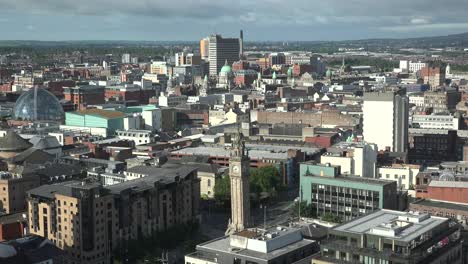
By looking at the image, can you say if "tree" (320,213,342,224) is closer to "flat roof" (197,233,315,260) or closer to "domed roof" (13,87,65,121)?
"flat roof" (197,233,315,260)

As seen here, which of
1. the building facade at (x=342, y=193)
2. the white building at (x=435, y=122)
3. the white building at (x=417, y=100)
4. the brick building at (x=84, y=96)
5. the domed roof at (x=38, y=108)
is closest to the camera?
the building facade at (x=342, y=193)

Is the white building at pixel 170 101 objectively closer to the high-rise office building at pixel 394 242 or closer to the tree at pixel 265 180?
the tree at pixel 265 180

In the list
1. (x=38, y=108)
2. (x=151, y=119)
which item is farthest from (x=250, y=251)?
(x=38, y=108)

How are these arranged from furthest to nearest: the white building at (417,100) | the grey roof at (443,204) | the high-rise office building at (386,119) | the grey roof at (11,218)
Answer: the white building at (417,100) → the high-rise office building at (386,119) → the grey roof at (11,218) → the grey roof at (443,204)

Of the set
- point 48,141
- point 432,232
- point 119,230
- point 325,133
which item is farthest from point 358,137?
point 432,232

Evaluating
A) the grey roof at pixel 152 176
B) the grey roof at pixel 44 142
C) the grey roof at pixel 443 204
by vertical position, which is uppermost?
the grey roof at pixel 44 142

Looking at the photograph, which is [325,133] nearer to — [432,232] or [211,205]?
[211,205]

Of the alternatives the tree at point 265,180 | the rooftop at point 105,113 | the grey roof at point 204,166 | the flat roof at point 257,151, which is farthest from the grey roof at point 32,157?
the rooftop at point 105,113
